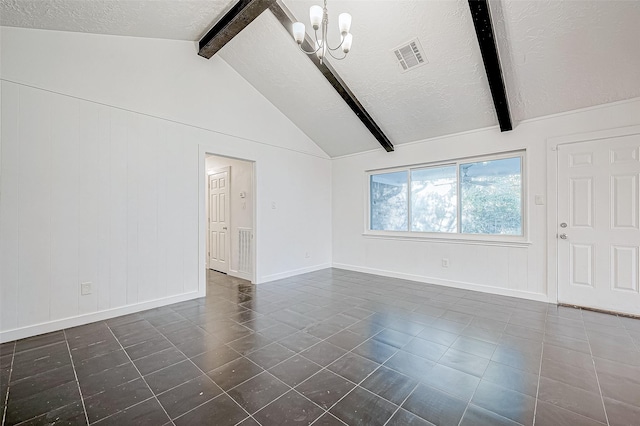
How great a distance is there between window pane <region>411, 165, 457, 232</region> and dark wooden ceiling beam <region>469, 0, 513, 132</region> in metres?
1.16

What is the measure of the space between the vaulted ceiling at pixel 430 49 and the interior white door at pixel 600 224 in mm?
637

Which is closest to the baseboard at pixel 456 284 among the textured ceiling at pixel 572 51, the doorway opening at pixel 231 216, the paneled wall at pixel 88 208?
the doorway opening at pixel 231 216

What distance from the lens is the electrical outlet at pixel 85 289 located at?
113 inches

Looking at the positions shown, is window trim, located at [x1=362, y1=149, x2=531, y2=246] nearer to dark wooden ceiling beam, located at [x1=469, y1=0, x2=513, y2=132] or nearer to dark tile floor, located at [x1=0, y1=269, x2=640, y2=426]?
dark wooden ceiling beam, located at [x1=469, y1=0, x2=513, y2=132]

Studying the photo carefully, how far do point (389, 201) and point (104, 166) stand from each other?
4.38 meters

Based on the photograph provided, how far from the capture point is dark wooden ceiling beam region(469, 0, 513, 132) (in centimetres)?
251

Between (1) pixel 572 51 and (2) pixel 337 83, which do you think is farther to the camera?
(2) pixel 337 83

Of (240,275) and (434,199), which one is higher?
(434,199)

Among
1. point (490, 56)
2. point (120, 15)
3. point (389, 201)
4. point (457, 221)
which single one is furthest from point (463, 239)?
point (120, 15)

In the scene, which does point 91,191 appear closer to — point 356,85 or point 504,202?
point 356,85

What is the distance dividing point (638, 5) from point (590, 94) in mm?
999

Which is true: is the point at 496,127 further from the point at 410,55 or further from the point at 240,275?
the point at 240,275

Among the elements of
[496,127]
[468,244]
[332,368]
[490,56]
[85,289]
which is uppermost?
[490,56]

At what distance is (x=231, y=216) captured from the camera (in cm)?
532
